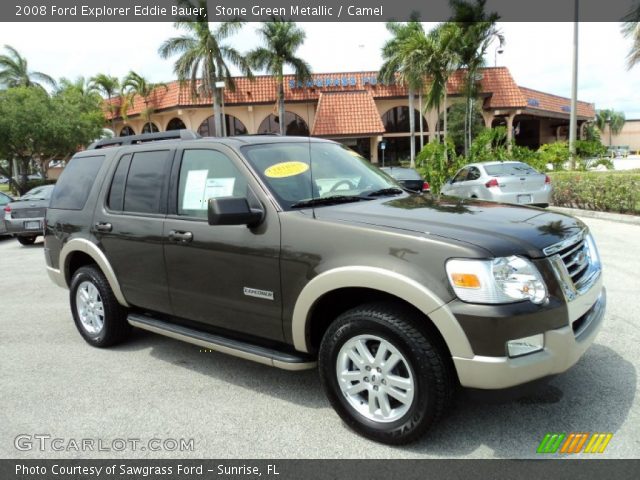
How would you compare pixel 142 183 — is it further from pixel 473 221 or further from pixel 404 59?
pixel 404 59

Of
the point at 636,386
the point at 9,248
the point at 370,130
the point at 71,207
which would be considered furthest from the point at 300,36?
the point at 636,386

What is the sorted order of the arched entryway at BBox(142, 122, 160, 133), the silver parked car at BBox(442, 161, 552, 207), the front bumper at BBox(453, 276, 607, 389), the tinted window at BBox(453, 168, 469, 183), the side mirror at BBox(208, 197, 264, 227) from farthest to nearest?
1. the arched entryway at BBox(142, 122, 160, 133)
2. the tinted window at BBox(453, 168, 469, 183)
3. the silver parked car at BBox(442, 161, 552, 207)
4. the side mirror at BBox(208, 197, 264, 227)
5. the front bumper at BBox(453, 276, 607, 389)

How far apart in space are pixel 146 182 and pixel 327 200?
170cm

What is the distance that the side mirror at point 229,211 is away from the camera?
127 inches

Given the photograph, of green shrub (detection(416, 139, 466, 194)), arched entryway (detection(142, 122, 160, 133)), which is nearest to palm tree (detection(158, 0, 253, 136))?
arched entryway (detection(142, 122, 160, 133))

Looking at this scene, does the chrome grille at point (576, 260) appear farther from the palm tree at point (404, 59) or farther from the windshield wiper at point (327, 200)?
the palm tree at point (404, 59)

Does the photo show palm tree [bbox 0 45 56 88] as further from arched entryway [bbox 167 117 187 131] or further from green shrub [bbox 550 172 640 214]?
green shrub [bbox 550 172 640 214]

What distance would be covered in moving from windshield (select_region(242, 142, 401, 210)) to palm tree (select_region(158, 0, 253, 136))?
98.5 feet

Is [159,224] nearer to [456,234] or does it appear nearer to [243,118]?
[456,234]

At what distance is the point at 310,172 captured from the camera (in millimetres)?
3658

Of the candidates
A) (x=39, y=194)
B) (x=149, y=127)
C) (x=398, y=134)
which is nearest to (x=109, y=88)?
(x=149, y=127)

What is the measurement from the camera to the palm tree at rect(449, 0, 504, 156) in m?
28.1

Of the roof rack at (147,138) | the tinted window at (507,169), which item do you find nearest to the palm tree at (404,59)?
the tinted window at (507,169)

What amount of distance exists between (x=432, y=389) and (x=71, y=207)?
3956 mm
